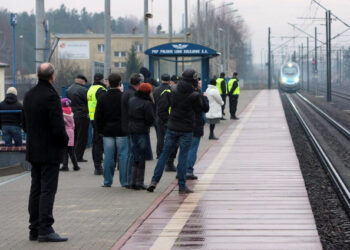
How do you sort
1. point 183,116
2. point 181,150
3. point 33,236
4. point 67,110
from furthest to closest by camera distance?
point 67,110 < point 181,150 < point 183,116 < point 33,236

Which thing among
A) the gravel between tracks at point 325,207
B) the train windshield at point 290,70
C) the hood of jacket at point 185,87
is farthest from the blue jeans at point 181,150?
the train windshield at point 290,70

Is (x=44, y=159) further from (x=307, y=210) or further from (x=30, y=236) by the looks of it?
(x=307, y=210)

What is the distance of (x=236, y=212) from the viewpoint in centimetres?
1039

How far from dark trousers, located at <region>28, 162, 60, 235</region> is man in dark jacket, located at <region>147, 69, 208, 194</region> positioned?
3.52 metres

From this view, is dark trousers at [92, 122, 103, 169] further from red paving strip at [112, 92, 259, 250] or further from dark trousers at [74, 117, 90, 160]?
dark trousers at [74, 117, 90, 160]

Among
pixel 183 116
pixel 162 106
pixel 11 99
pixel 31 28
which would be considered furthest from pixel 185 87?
pixel 31 28

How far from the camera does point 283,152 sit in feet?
61.6

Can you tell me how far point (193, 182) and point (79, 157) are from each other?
13.9 ft

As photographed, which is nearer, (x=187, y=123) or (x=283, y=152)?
(x=187, y=123)

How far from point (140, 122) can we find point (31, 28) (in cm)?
12065

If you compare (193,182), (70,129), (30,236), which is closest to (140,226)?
(30,236)

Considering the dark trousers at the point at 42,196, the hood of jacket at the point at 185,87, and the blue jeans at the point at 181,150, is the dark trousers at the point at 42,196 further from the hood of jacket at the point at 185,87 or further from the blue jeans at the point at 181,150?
the hood of jacket at the point at 185,87

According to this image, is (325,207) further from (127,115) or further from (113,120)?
(113,120)

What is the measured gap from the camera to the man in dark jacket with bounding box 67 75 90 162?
53.9 feet
